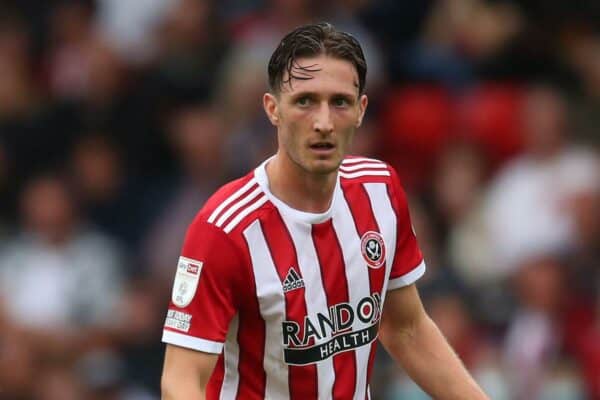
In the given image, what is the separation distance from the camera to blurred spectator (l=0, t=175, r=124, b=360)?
A: 32.1ft

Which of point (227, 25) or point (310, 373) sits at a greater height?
point (227, 25)

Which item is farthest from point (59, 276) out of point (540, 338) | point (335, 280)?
point (335, 280)

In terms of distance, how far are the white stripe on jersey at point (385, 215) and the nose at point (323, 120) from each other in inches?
20.3

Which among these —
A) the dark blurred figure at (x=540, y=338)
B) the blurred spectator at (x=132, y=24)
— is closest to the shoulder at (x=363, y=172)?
the dark blurred figure at (x=540, y=338)

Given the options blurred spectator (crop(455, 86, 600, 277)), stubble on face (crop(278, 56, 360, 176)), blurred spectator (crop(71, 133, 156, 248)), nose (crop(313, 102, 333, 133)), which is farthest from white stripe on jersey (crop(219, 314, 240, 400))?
blurred spectator (crop(71, 133, 156, 248))

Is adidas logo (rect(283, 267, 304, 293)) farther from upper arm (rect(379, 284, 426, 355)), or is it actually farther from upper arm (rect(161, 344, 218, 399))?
upper arm (rect(379, 284, 426, 355))

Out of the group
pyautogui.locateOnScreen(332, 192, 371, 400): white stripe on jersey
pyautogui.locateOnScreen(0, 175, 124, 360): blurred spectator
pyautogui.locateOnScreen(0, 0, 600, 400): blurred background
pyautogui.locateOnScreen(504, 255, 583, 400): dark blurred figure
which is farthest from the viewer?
pyautogui.locateOnScreen(0, 175, 124, 360): blurred spectator

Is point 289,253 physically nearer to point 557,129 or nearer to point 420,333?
point 420,333

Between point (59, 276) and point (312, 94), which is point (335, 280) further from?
point (59, 276)

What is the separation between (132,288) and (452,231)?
2.04 meters

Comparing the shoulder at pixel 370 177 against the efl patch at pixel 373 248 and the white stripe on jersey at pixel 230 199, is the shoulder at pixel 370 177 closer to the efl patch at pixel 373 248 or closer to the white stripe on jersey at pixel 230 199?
the efl patch at pixel 373 248

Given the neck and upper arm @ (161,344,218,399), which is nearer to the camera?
upper arm @ (161,344,218,399)

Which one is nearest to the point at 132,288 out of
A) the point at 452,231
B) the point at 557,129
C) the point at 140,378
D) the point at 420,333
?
the point at 140,378

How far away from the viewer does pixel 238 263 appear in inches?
195
